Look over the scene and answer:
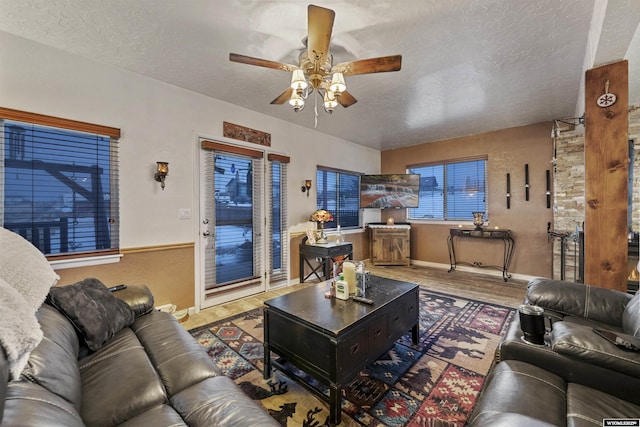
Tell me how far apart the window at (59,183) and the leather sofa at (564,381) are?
3206mm

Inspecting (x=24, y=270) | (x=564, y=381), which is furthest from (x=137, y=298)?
(x=564, y=381)

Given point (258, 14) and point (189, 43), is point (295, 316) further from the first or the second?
point (189, 43)

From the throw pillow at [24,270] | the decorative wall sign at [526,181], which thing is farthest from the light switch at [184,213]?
the decorative wall sign at [526,181]

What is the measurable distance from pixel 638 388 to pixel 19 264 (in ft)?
9.35

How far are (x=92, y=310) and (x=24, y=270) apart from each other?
1.54 feet

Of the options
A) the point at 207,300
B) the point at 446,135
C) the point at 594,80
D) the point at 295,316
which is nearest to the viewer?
the point at 295,316

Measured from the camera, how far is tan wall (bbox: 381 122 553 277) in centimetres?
436

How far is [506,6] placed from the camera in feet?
5.99

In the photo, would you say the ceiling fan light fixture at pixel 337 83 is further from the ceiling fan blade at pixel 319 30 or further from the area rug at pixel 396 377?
the area rug at pixel 396 377

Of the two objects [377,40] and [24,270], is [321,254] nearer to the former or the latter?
[377,40]

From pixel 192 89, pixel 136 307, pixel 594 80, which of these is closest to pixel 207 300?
pixel 136 307

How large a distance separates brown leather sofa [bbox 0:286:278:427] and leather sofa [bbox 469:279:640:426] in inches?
38.1

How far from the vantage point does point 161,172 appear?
2814mm

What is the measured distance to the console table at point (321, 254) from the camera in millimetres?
4082
